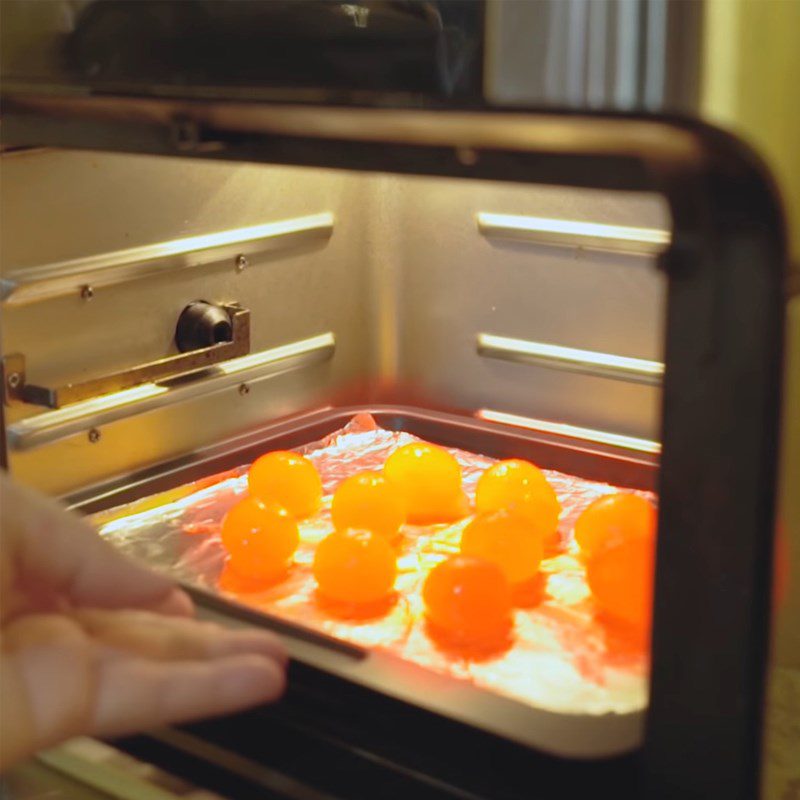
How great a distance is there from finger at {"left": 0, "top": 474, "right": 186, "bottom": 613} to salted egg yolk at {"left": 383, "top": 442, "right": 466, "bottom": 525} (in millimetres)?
476

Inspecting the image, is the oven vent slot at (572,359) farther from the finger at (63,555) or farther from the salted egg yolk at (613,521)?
the finger at (63,555)

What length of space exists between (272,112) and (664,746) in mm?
470

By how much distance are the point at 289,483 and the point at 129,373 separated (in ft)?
0.67

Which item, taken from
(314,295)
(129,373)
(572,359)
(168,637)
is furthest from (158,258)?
(168,637)

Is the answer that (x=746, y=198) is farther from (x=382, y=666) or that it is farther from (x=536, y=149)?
(x=382, y=666)

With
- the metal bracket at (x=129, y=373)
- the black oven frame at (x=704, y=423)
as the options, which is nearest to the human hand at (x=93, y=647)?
the black oven frame at (x=704, y=423)

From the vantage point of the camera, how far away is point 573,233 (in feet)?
4.78

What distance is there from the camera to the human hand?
31.5 inches

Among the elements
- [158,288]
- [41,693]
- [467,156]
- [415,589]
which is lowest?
[415,589]

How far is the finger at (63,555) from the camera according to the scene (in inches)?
35.6

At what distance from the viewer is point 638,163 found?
0.73m

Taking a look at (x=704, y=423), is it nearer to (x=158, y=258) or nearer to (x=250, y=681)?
(x=250, y=681)

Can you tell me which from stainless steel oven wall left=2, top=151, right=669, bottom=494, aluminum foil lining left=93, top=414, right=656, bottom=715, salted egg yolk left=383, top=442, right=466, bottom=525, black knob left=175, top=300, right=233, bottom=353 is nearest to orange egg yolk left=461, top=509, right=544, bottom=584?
aluminum foil lining left=93, top=414, right=656, bottom=715

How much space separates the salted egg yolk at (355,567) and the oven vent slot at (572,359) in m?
0.43
